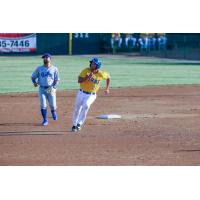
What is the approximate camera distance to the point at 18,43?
50.4 metres

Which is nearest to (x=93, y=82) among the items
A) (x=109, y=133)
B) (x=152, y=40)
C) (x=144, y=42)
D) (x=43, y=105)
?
(x=109, y=133)

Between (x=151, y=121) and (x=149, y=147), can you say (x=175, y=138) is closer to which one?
(x=149, y=147)

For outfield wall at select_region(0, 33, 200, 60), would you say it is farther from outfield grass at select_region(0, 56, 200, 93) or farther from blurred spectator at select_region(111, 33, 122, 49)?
outfield grass at select_region(0, 56, 200, 93)

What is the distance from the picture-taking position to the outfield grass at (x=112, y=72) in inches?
1192

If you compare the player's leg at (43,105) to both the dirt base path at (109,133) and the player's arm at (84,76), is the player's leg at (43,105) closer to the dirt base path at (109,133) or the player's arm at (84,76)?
the dirt base path at (109,133)

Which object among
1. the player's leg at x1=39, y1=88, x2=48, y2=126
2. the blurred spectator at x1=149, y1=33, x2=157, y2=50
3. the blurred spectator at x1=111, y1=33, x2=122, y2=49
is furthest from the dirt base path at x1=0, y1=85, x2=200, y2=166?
the blurred spectator at x1=149, y1=33, x2=157, y2=50

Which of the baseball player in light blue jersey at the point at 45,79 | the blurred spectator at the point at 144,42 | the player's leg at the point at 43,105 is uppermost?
the baseball player in light blue jersey at the point at 45,79

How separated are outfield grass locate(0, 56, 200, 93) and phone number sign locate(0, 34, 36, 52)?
4.78ft

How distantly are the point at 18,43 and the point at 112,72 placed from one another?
15.5 meters

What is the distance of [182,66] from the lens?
135 ft

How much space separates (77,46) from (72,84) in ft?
74.7

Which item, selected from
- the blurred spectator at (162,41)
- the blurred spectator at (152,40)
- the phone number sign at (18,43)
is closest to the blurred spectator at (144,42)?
the blurred spectator at (152,40)

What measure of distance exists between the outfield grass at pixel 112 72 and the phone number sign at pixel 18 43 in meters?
1.46

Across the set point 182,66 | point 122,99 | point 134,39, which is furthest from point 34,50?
point 122,99
